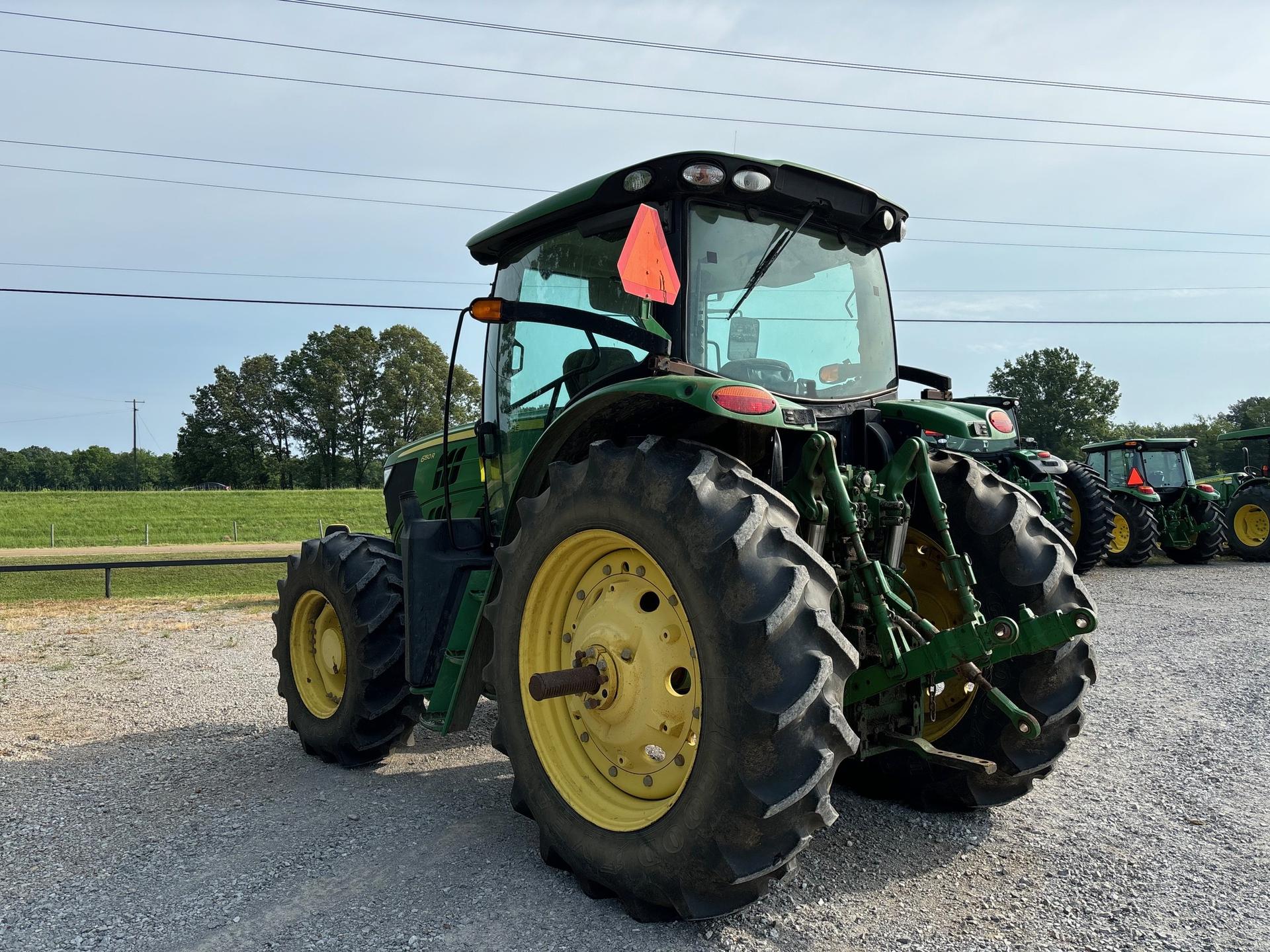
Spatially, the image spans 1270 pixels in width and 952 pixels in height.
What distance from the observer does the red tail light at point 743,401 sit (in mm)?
2787

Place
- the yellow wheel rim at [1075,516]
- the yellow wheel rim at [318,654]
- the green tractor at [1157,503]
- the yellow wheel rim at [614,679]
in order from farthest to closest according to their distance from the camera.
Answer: the green tractor at [1157,503] < the yellow wheel rim at [1075,516] < the yellow wheel rim at [318,654] < the yellow wheel rim at [614,679]

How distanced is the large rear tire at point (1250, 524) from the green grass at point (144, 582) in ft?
59.3

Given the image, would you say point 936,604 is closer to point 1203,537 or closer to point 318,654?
point 318,654

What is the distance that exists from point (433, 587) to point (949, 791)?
7.75 feet

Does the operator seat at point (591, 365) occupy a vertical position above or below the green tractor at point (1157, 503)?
above

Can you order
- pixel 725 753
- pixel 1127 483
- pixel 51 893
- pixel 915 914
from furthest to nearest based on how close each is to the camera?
pixel 1127 483, pixel 51 893, pixel 915 914, pixel 725 753

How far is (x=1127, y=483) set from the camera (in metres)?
16.2

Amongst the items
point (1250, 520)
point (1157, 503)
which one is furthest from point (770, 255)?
point (1250, 520)

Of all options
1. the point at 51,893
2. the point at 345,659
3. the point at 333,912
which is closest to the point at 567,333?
the point at 345,659

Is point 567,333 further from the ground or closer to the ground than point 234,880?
further from the ground

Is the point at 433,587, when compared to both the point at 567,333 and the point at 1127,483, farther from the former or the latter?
the point at 1127,483

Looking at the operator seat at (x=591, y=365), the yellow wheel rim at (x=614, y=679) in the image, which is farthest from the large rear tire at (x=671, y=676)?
the operator seat at (x=591, y=365)

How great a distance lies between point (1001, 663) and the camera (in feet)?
11.6

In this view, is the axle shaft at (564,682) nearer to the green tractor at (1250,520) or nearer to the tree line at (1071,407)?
the green tractor at (1250,520)
